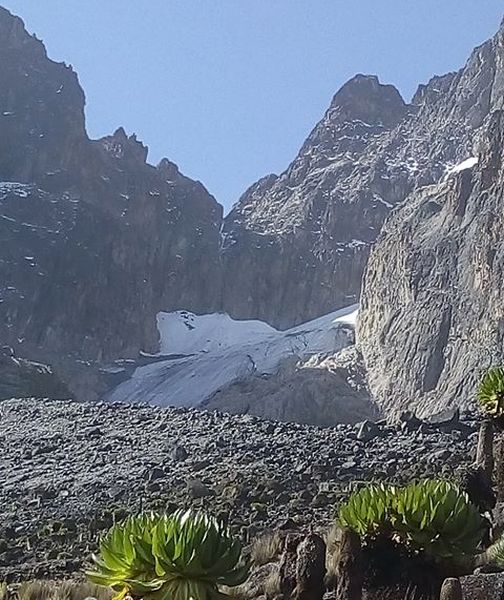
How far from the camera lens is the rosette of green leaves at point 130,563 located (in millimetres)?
5301

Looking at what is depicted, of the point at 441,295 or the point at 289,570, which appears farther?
the point at 441,295

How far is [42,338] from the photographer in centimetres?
10075

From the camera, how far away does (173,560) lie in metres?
5.25

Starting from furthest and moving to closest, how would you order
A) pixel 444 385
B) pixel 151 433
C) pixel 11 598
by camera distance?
pixel 444 385
pixel 151 433
pixel 11 598

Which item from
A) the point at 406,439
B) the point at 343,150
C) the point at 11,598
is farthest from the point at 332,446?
the point at 343,150

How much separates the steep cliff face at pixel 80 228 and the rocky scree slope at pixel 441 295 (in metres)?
29.2

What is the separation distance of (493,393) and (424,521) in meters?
5.45

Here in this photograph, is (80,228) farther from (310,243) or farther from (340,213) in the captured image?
(340,213)

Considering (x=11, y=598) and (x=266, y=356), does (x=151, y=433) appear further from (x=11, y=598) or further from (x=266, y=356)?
(x=266, y=356)

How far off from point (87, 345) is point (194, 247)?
2528cm

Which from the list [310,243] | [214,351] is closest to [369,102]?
[310,243]

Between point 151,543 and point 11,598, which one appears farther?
point 11,598

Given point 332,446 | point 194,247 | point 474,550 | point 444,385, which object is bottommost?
point 474,550

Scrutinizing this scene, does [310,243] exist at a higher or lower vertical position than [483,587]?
higher
